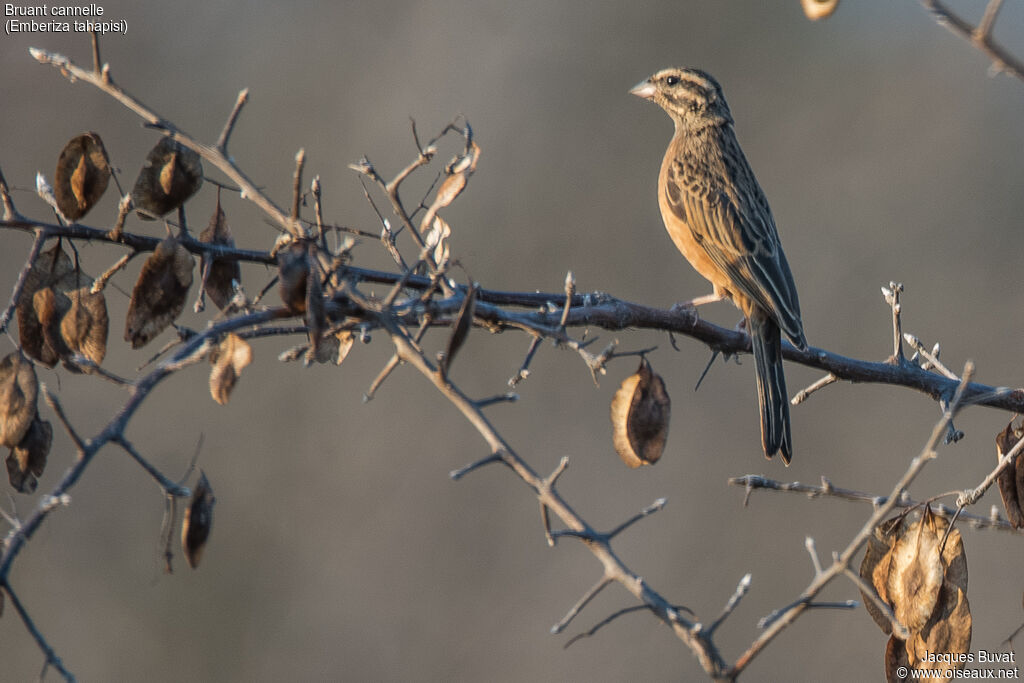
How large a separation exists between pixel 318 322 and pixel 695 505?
25.8 feet

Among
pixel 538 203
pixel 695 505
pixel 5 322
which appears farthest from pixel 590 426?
pixel 5 322

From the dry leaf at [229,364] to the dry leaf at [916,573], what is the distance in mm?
1785

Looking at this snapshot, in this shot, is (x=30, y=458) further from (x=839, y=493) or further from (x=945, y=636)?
(x=945, y=636)

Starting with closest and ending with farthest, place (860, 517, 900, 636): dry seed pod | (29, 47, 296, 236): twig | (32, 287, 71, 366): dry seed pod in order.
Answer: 1. (29, 47, 296, 236): twig
2. (32, 287, 71, 366): dry seed pod
3. (860, 517, 900, 636): dry seed pod

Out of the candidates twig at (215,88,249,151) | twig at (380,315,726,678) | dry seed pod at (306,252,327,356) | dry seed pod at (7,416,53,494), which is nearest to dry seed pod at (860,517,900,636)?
twig at (380,315,726,678)

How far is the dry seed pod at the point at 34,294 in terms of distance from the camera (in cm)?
246

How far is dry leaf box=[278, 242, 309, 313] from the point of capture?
6.19 ft

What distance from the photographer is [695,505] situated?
367 inches

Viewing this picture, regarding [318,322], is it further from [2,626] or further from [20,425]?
[2,626]

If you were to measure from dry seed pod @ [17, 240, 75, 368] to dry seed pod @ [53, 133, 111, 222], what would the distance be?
106 mm

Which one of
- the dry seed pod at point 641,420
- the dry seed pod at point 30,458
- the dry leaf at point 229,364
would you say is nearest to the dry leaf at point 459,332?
the dry leaf at point 229,364

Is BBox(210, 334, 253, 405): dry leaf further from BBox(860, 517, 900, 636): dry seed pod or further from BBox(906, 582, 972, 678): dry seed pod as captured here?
BBox(906, 582, 972, 678): dry seed pod

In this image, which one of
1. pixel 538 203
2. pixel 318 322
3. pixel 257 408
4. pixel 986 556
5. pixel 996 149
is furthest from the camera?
pixel 996 149

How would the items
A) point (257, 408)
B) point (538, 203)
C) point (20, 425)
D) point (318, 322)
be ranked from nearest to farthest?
point (318, 322) → point (20, 425) → point (257, 408) → point (538, 203)
